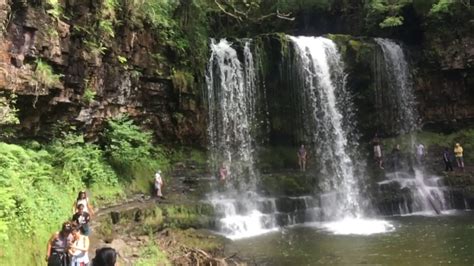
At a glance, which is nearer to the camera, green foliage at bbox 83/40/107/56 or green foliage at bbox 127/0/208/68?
green foliage at bbox 83/40/107/56

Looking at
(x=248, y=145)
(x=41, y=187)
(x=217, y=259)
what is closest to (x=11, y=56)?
(x=41, y=187)

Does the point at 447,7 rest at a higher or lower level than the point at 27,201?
higher

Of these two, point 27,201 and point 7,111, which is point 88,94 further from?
point 27,201

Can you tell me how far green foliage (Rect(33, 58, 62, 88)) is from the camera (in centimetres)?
1217

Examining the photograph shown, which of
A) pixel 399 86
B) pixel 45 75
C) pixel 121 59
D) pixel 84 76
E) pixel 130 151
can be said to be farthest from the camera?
pixel 399 86

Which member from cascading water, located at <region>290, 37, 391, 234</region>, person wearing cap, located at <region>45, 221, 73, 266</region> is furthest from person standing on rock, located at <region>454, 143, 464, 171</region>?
person wearing cap, located at <region>45, 221, 73, 266</region>

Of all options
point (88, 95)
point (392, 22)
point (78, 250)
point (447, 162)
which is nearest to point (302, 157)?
point (447, 162)

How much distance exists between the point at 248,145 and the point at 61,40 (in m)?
10.7

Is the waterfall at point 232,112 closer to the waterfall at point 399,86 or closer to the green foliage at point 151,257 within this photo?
the waterfall at point 399,86

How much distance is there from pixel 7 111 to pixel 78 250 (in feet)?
17.4

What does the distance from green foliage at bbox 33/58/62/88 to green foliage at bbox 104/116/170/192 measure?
411 centimetres

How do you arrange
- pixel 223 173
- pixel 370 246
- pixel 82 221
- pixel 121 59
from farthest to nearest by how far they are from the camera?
1. pixel 223 173
2. pixel 121 59
3. pixel 370 246
4. pixel 82 221

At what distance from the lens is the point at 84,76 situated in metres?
14.8

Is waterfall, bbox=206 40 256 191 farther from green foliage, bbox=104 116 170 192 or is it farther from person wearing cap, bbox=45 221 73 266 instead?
person wearing cap, bbox=45 221 73 266
